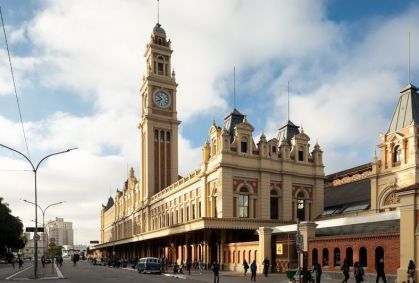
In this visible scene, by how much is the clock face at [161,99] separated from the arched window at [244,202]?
39843 millimetres

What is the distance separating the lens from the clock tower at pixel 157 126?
287 ft

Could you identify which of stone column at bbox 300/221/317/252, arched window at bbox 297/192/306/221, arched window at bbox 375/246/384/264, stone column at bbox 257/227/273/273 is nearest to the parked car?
stone column at bbox 257/227/273/273

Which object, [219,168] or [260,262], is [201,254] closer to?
[219,168]

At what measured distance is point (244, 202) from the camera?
54.3 meters

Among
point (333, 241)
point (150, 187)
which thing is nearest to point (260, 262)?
point (333, 241)

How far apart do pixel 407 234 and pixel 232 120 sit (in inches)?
1342

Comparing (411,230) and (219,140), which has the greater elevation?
(219,140)

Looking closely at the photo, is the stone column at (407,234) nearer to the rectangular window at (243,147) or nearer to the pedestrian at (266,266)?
the pedestrian at (266,266)

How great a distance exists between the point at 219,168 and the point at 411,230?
28321 mm

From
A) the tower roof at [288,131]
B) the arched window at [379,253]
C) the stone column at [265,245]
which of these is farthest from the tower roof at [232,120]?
the arched window at [379,253]

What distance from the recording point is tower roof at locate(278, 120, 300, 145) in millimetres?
60987

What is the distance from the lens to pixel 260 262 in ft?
145

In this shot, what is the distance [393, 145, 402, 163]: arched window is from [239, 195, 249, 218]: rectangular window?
16056 millimetres

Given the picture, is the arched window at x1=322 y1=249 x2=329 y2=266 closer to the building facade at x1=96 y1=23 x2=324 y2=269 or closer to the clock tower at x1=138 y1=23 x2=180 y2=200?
the building facade at x1=96 y1=23 x2=324 y2=269
